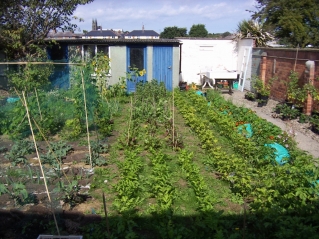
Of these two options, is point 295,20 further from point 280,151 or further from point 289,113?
point 280,151

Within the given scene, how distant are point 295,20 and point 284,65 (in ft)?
41.9

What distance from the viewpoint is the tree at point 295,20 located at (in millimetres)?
23531

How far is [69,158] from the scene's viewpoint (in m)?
7.06

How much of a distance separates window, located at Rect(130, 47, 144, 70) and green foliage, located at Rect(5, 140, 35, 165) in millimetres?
9088

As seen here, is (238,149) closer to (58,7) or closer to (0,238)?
(0,238)

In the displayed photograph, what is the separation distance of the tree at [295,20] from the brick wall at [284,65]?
10.5 m

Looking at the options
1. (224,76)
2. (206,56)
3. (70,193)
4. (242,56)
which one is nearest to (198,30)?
(206,56)

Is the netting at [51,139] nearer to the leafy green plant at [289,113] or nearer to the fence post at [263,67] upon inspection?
the leafy green plant at [289,113]

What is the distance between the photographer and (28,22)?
45.8 ft

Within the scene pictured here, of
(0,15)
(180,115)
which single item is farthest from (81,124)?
(0,15)

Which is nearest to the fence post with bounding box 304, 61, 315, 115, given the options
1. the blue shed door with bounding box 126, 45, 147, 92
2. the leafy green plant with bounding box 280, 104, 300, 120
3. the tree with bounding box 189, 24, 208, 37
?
the leafy green plant with bounding box 280, 104, 300, 120

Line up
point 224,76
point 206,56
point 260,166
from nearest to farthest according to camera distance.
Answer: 1. point 260,166
2. point 224,76
3. point 206,56

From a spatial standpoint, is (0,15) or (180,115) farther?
(0,15)

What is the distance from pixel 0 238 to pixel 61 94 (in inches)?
277
